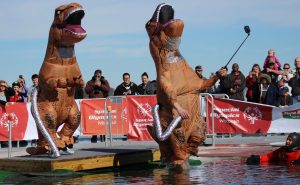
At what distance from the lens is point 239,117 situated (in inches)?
763

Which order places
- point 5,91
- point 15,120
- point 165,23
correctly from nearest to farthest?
point 165,23, point 15,120, point 5,91

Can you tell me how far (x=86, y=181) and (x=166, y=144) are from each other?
1.71 meters

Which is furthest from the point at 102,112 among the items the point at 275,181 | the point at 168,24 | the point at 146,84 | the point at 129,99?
the point at 275,181

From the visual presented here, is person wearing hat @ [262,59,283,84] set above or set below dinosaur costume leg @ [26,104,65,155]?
above

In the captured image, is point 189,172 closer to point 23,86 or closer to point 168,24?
point 168,24

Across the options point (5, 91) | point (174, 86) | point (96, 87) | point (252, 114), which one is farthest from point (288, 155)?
point (5, 91)

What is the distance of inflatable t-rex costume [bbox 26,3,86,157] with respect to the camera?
42.5 ft

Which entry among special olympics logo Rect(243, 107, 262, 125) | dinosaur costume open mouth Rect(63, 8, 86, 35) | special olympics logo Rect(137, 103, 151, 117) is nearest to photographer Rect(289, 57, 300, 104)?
special olympics logo Rect(243, 107, 262, 125)

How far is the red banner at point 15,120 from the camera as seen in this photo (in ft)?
60.0

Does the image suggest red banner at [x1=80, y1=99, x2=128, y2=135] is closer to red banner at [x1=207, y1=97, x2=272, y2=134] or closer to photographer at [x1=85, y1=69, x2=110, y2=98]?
photographer at [x1=85, y1=69, x2=110, y2=98]

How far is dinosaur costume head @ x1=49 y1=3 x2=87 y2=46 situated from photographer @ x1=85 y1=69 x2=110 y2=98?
7.97 m

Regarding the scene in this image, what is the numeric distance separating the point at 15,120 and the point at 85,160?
6.41 m

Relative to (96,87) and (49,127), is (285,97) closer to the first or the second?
(96,87)

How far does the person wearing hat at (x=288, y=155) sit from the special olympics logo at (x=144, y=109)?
674 centimetres
